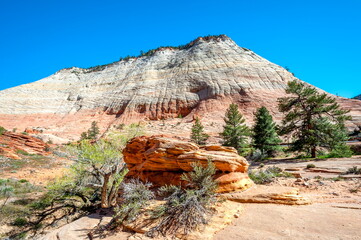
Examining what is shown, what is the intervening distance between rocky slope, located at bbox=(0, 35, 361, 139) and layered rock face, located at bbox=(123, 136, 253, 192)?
28.7m

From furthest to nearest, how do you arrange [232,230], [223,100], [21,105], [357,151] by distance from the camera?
[21,105], [223,100], [357,151], [232,230]

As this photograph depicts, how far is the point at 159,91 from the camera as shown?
160ft

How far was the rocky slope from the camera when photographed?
42.2 m

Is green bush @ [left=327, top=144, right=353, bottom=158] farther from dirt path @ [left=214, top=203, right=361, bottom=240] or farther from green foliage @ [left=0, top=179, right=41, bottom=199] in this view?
green foliage @ [left=0, top=179, right=41, bottom=199]

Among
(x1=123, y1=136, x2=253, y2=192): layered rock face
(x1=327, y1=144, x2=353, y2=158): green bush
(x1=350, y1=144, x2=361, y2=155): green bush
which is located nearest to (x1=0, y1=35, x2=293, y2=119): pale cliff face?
(x1=350, y1=144, x2=361, y2=155): green bush

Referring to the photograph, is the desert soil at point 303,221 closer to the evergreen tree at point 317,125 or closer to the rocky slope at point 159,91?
the evergreen tree at point 317,125

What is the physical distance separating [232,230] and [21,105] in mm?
66585

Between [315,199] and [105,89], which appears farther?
[105,89]

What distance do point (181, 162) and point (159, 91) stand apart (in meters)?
43.3

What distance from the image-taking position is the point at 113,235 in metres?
5.48

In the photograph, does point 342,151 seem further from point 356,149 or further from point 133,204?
point 133,204

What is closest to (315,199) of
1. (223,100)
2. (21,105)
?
(223,100)

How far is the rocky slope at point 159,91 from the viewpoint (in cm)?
4216

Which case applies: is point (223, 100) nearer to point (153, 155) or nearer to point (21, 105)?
point (153, 155)
